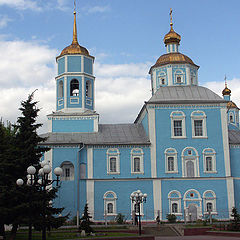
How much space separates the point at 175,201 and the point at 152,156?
13.1 ft

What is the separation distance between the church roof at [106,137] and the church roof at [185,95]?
11.5 ft

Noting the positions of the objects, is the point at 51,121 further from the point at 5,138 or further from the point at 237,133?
the point at 237,133

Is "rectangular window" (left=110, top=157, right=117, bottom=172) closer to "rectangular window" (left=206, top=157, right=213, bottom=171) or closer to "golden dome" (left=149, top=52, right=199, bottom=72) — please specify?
"rectangular window" (left=206, top=157, right=213, bottom=171)

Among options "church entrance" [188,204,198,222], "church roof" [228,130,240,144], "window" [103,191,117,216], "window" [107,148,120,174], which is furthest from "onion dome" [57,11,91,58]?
"church entrance" [188,204,198,222]

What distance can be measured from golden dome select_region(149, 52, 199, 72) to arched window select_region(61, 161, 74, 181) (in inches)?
495

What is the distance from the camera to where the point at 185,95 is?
111 feet

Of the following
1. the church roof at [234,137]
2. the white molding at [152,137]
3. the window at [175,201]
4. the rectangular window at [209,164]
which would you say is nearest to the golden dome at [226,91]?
the church roof at [234,137]

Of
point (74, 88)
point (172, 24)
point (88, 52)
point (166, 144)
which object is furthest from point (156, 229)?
point (172, 24)

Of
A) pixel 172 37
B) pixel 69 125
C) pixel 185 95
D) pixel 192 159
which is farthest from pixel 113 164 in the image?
pixel 172 37

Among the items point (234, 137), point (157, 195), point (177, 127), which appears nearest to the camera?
point (157, 195)

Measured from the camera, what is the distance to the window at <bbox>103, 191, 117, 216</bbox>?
1230 inches

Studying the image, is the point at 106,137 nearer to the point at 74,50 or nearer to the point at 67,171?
the point at 67,171

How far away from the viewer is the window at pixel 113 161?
3209 centimetres

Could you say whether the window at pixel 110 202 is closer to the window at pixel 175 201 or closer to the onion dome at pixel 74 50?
the window at pixel 175 201
